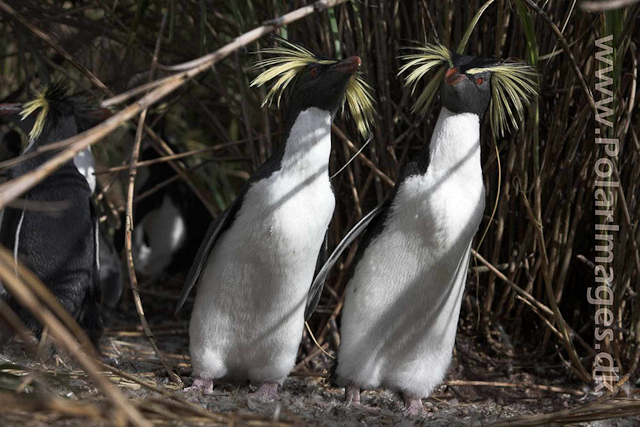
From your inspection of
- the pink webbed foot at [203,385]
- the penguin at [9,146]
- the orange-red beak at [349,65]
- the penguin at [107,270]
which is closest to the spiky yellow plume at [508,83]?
the orange-red beak at [349,65]

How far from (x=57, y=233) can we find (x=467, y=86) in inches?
49.0

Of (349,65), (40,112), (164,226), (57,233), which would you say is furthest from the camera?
(164,226)

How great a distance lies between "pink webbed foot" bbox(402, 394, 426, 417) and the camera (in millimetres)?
1947

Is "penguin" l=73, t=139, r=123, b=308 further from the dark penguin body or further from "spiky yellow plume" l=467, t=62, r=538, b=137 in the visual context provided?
"spiky yellow plume" l=467, t=62, r=538, b=137

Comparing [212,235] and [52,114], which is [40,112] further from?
[212,235]

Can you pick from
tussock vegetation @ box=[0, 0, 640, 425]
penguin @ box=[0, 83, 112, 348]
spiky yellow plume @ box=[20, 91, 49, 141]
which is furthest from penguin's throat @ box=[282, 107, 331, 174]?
spiky yellow plume @ box=[20, 91, 49, 141]

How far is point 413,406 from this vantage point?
77.4 inches

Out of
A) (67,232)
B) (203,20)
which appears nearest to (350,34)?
(203,20)

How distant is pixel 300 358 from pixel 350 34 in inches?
41.5

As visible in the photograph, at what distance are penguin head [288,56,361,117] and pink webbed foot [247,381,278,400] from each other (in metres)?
0.72

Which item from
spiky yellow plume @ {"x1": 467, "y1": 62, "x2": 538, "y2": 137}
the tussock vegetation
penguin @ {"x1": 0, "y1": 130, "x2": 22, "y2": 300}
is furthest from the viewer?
penguin @ {"x1": 0, "y1": 130, "x2": 22, "y2": 300}

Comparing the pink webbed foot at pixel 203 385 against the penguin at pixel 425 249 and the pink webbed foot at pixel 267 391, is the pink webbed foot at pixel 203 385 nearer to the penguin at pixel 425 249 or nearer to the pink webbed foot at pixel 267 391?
the pink webbed foot at pixel 267 391

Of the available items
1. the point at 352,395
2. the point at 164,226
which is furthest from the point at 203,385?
the point at 164,226

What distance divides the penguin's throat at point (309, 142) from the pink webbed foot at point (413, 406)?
65 centimetres
